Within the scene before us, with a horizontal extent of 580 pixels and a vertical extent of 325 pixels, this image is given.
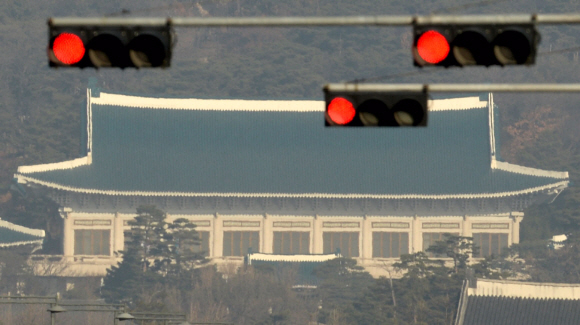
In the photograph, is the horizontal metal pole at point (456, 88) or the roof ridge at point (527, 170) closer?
the horizontal metal pole at point (456, 88)

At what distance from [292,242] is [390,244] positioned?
17.2 ft

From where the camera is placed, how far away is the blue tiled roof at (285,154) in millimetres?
82250

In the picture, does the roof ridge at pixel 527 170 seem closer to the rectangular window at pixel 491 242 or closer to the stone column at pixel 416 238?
the rectangular window at pixel 491 242

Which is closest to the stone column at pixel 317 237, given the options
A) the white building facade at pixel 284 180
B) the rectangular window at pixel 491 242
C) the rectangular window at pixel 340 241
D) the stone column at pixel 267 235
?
the white building facade at pixel 284 180

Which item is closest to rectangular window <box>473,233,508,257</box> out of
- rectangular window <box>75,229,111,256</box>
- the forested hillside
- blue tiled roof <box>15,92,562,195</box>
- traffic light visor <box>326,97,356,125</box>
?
blue tiled roof <box>15,92,562,195</box>

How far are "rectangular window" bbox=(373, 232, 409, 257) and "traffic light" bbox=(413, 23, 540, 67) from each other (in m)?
68.1

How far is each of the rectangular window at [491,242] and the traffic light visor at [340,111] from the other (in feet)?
224

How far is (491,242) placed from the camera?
80312mm

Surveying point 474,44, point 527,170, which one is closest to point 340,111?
point 474,44

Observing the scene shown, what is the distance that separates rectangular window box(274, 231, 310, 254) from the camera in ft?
264

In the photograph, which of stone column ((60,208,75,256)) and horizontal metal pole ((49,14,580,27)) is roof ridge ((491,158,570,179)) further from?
horizontal metal pole ((49,14,580,27))

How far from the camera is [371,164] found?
8625cm

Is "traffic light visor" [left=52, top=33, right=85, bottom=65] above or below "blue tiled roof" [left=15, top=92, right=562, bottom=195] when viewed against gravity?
below

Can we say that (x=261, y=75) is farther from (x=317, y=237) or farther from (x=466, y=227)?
(x=466, y=227)
